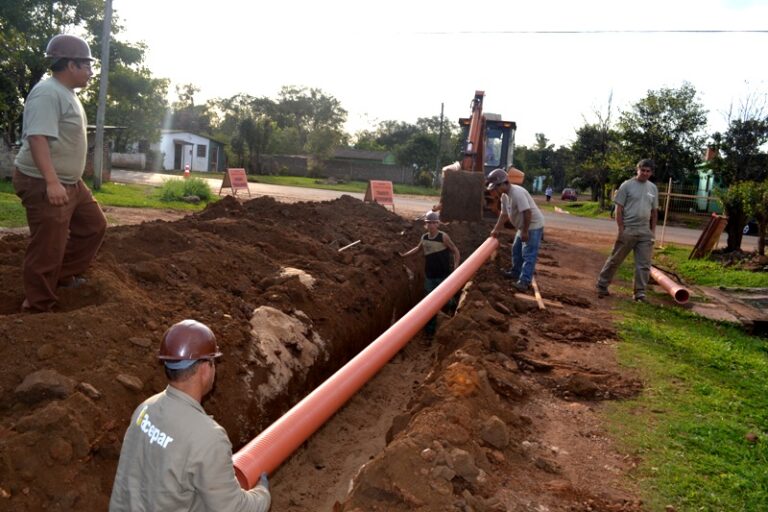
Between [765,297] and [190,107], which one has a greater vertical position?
[190,107]

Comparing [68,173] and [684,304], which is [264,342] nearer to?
[68,173]

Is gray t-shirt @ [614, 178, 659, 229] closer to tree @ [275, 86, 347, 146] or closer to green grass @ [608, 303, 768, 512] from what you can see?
green grass @ [608, 303, 768, 512]

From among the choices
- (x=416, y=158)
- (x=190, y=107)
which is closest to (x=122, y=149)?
(x=416, y=158)

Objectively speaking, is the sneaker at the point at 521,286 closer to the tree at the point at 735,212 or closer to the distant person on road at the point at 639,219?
the distant person on road at the point at 639,219

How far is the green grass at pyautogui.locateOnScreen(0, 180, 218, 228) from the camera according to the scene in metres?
11.5

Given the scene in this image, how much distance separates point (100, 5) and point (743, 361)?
89.4 feet

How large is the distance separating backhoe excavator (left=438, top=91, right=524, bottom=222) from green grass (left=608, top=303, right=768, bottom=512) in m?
5.21

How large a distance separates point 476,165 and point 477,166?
3cm

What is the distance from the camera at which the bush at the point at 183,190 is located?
1894 cm

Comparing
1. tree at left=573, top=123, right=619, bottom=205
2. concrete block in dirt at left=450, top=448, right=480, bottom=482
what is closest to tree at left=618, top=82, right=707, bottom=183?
tree at left=573, top=123, right=619, bottom=205

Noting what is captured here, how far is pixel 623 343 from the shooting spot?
6891mm

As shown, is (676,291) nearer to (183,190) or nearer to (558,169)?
(183,190)

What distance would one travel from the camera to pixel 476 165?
54.7 feet

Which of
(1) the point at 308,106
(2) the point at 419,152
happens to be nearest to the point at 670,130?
(2) the point at 419,152
